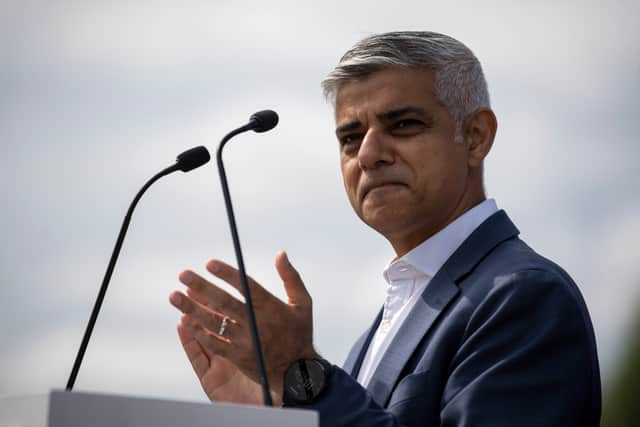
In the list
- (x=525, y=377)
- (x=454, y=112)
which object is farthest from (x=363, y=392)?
(x=454, y=112)

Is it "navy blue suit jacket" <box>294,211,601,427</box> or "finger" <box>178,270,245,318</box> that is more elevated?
"finger" <box>178,270,245,318</box>

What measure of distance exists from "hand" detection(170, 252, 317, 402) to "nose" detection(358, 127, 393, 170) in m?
1.02

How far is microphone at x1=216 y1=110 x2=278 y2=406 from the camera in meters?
2.84

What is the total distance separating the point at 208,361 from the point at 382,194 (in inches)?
39.6

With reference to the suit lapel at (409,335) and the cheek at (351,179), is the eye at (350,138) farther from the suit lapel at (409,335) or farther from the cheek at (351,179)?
the suit lapel at (409,335)

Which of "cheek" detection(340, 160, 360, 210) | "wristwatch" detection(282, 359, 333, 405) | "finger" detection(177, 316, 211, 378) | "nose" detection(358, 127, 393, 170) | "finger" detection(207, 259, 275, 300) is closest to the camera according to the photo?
"finger" detection(207, 259, 275, 300)

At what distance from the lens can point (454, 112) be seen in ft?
13.8

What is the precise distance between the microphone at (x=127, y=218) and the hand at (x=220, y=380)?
1.12 feet

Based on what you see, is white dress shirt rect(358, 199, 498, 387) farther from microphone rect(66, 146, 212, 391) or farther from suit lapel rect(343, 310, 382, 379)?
microphone rect(66, 146, 212, 391)

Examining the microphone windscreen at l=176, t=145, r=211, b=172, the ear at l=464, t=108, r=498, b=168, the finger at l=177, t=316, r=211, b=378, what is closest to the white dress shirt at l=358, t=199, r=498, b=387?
the ear at l=464, t=108, r=498, b=168

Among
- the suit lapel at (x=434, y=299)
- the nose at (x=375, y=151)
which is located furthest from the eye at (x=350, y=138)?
the suit lapel at (x=434, y=299)

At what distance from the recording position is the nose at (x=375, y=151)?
4059 millimetres

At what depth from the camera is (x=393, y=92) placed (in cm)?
409

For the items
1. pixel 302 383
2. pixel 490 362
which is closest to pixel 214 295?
pixel 302 383
